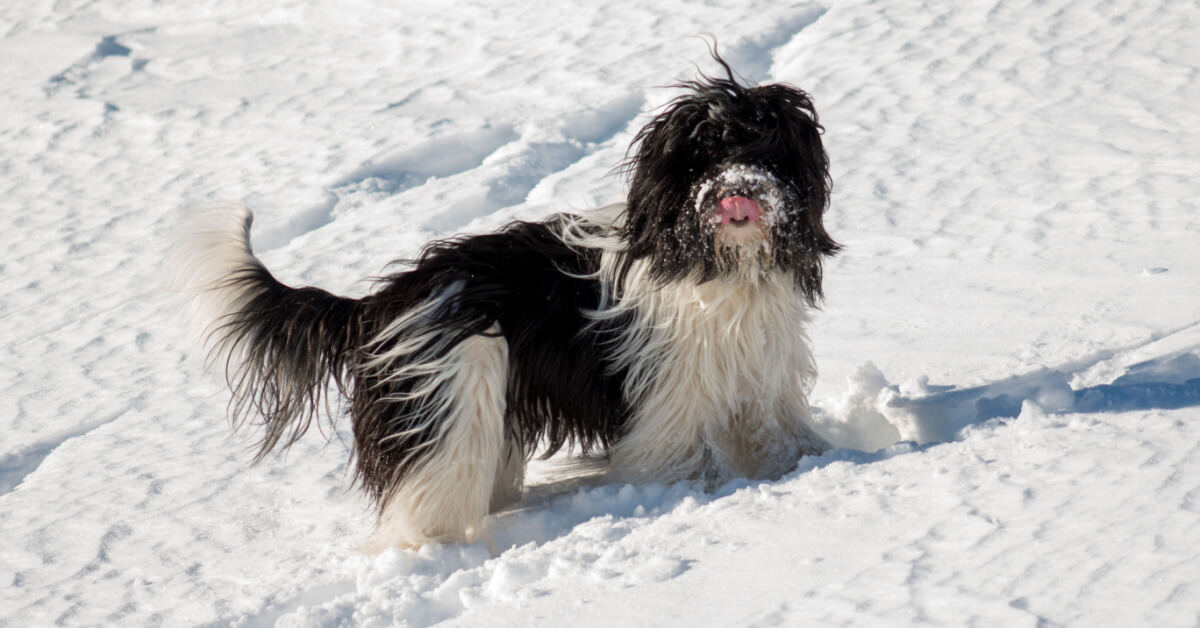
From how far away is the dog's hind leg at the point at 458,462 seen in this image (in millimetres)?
2824

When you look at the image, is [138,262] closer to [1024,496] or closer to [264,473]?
[264,473]

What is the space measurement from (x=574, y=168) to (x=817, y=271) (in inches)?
131

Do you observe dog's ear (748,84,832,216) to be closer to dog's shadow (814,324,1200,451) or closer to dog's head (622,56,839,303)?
dog's head (622,56,839,303)

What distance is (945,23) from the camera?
23.2 feet

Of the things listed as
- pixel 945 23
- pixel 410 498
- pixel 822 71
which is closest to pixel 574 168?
pixel 822 71

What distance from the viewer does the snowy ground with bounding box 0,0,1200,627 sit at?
2.22 meters

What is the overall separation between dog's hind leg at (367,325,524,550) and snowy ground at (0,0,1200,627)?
92 mm

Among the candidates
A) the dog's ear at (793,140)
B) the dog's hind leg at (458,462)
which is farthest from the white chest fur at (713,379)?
the dog's hind leg at (458,462)

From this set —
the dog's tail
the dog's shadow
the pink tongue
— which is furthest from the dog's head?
the dog's tail

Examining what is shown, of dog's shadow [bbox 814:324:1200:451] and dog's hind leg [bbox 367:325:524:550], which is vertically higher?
dog's hind leg [bbox 367:325:524:550]

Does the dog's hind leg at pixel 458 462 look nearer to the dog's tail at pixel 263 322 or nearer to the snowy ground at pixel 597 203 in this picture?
the snowy ground at pixel 597 203

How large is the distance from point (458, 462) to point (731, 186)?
104 cm

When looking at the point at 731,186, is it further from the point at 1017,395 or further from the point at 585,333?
the point at 1017,395

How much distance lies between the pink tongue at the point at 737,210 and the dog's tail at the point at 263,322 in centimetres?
108
